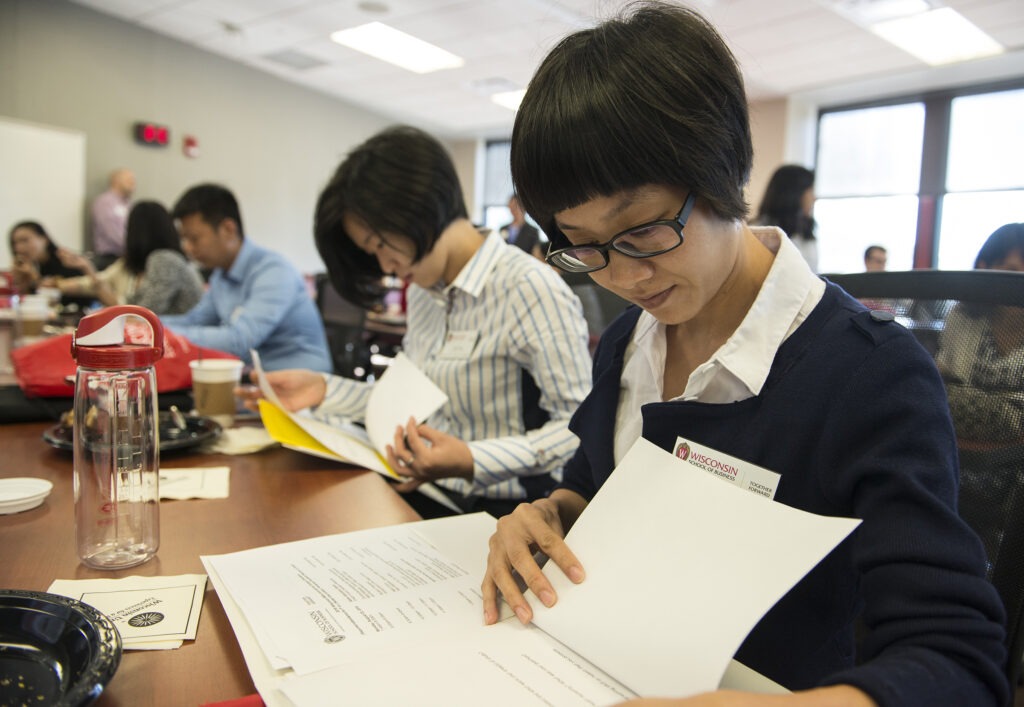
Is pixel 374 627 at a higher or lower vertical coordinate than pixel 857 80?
lower

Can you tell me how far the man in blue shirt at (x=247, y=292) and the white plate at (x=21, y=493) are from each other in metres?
1.39

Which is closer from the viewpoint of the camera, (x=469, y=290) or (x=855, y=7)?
(x=469, y=290)

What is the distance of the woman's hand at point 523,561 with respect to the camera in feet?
2.10

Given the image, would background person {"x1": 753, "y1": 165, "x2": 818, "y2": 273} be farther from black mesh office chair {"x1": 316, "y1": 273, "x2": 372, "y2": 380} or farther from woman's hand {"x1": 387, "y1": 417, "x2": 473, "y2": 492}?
woman's hand {"x1": 387, "y1": 417, "x2": 473, "y2": 492}

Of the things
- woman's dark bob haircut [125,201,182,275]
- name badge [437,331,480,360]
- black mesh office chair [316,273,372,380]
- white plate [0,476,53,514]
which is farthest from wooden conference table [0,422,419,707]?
woman's dark bob haircut [125,201,182,275]

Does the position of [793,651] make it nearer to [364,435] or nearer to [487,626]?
[487,626]

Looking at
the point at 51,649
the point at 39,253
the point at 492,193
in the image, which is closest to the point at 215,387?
the point at 51,649

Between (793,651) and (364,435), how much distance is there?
928mm

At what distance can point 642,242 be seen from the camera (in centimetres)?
72

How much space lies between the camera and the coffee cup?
4.63ft

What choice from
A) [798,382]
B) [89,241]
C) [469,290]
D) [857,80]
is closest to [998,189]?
[857,80]

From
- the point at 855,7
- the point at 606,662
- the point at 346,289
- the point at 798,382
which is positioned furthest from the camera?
the point at 855,7

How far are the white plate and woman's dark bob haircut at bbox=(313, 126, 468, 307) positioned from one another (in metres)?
0.75

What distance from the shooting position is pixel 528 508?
30.3 inches
